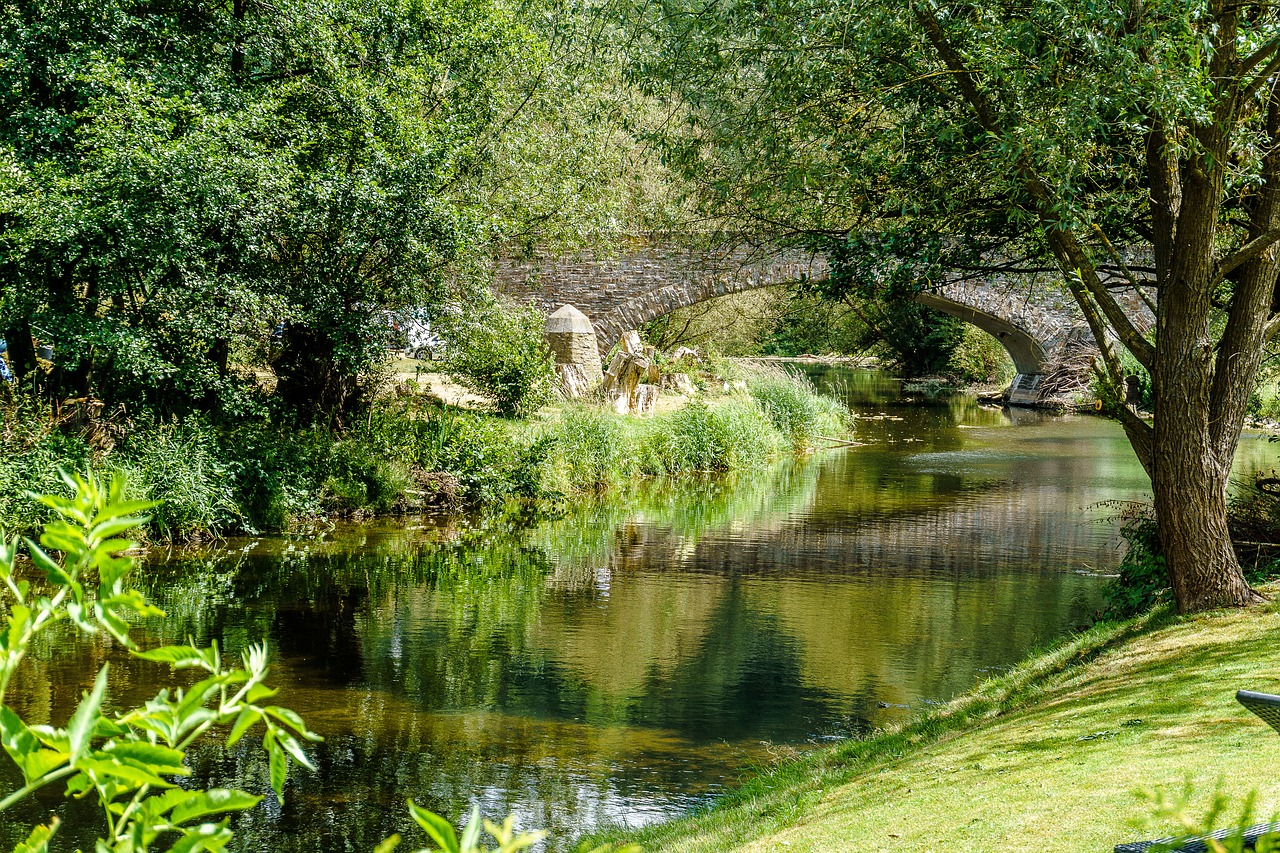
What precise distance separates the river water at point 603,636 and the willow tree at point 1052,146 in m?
2.47

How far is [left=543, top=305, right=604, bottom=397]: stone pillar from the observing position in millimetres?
21484

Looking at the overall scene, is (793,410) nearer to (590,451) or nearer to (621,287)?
(621,287)

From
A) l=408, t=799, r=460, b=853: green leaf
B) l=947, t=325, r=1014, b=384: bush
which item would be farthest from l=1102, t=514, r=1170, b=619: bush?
l=947, t=325, r=1014, b=384: bush

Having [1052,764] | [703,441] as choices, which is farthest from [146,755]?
[703,441]

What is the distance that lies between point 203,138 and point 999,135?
27.0ft

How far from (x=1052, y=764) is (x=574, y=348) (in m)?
18.0

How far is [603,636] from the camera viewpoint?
934 centimetres

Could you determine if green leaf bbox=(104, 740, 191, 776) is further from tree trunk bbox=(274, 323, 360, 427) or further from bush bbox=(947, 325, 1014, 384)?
bush bbox=(947, 325, 1014, 384)

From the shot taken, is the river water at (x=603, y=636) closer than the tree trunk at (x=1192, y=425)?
Yes

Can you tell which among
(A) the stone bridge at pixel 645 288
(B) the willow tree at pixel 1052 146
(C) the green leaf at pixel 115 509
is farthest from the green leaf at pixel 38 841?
(A) the stone bridge at pixel 645 288

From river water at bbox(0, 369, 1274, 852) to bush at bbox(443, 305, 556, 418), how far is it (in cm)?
259

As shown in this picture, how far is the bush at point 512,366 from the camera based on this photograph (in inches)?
643

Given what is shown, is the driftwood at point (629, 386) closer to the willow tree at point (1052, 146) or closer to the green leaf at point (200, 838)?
the willow tree at point (1052, 146)

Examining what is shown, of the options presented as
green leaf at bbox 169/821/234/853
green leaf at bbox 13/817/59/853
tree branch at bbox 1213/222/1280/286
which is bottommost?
green leaf at bbox 13/817/59/853
